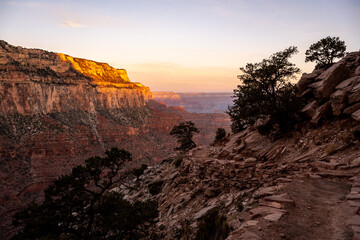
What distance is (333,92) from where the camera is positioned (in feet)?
62.2

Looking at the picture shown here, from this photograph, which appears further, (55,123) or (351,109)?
(55,123)

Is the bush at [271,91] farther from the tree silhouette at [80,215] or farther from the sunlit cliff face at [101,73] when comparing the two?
the sunlit cliff face at [101,73]

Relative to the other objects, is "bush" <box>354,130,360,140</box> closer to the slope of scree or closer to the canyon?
the slope of scree

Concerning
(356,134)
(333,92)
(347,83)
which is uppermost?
(347,83)

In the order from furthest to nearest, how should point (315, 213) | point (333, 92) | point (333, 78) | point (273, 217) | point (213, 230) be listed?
1. point (333, 78)
2. point (333, 92)
3. point (213, 230)
4. point (315, 213)
5. point (273, 217)

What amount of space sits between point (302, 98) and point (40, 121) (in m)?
86.0

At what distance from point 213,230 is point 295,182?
482 centimetres

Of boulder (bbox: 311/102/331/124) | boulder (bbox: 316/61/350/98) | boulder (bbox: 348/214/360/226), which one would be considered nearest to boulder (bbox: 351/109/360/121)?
boulder (bbox: 311/102/331/124)

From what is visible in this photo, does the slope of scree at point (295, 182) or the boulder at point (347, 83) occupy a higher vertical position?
the boulder at point (347, 83)

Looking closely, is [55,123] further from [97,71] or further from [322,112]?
[322,112]

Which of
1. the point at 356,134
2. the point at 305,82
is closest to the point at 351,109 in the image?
the point at 356,134

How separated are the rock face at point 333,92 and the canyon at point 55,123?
5704cm

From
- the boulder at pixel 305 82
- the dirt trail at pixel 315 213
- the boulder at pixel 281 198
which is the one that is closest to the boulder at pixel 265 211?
the dirt trail at pixel 315 213

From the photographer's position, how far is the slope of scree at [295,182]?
25.1 ft
